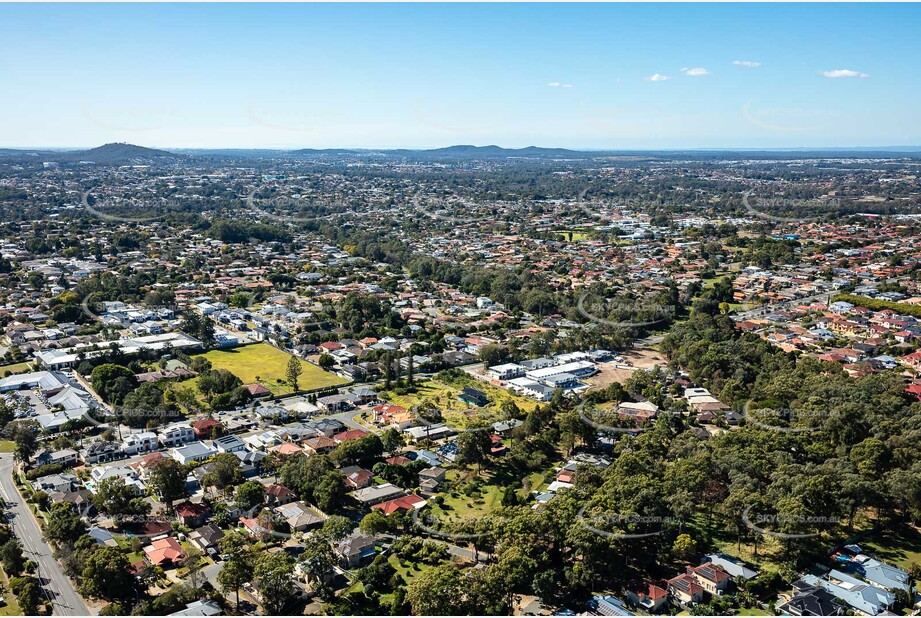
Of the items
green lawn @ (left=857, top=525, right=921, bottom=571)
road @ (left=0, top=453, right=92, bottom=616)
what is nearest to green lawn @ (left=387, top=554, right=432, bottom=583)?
road @ (left=0, top=453, right=92, bottom=616)

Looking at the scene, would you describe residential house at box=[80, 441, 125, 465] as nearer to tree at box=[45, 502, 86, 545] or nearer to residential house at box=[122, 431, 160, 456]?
residential house at box=[122, 431, 160, 456]

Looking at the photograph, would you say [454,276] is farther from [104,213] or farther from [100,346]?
[104,213]

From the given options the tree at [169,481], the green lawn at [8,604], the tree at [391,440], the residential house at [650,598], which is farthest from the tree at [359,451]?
the residential house at [650,598]

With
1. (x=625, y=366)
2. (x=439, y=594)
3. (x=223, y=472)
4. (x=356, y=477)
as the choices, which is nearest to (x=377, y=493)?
(x=356, y=477)

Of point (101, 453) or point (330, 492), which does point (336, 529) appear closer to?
point (330, 492)

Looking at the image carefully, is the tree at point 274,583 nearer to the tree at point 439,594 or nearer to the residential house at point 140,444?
the tree at point 439,594

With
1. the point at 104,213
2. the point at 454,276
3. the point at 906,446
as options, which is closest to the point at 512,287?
the point at 454,276

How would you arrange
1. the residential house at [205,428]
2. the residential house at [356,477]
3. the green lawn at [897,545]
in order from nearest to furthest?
the green lawn at [897,545] < the residential house at [356,477] < the residential house at [205,428]
